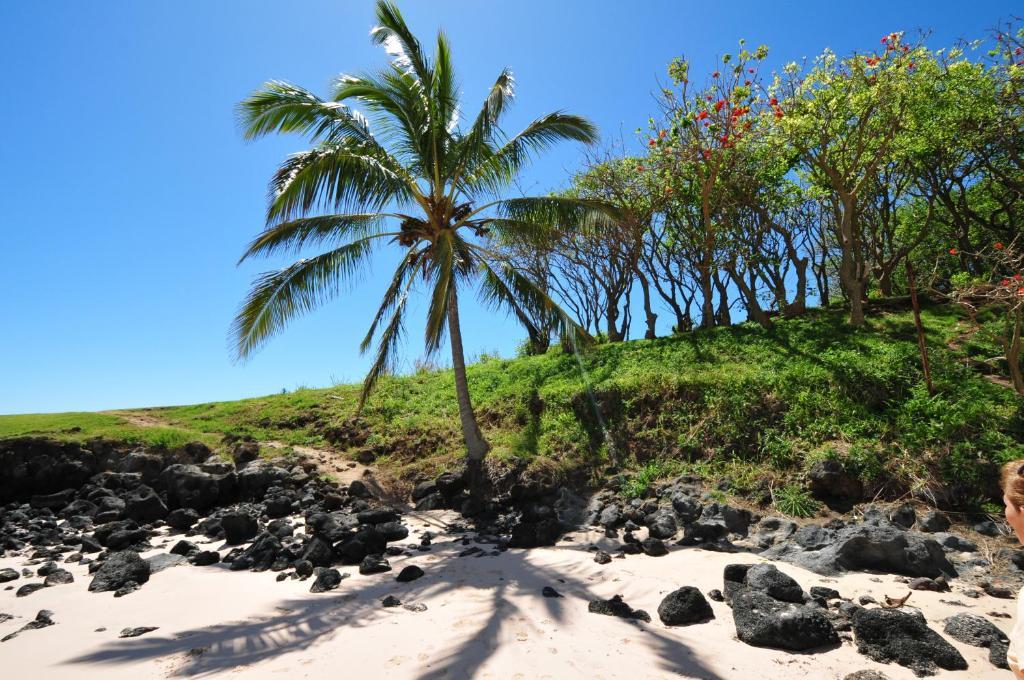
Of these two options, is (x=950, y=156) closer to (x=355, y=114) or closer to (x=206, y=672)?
(x=355, y=114)

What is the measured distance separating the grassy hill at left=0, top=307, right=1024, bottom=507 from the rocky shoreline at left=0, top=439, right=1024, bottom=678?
3.40 ft

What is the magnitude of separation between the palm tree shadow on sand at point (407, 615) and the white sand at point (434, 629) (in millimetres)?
18

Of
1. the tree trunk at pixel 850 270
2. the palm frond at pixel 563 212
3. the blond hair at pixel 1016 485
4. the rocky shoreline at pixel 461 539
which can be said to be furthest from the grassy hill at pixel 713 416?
the blond hair at pixel 1016 485

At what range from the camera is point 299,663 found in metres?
4.38

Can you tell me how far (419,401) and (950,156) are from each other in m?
18.3

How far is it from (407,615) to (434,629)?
0.51 metres

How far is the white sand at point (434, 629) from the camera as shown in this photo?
13.6 ft

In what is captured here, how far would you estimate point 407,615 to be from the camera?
211 inches

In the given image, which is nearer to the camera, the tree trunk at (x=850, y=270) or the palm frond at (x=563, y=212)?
the palm frond at (x=563, y=212)

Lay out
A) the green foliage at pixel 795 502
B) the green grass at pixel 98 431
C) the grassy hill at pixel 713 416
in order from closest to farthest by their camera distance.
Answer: the green foliage at pixel 795 502, the grassy hill at pixel 713 416, the green grass at pixel 98 431

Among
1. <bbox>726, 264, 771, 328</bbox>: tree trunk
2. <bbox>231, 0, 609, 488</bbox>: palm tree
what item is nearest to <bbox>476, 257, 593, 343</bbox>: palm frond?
Answer: <bbox>231, 0, 609, 488</bbox>: palm tree

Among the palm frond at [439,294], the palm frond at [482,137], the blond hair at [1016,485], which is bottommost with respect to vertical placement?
the blond hair at [1016,485]

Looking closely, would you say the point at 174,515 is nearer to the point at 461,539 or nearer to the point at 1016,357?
the point at 461,539

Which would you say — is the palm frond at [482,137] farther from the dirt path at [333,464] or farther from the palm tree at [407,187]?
the dirt path at [333,464]
